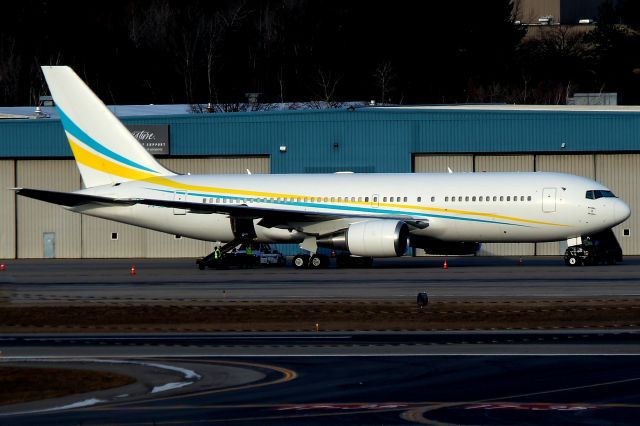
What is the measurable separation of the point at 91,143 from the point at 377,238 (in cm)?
1525

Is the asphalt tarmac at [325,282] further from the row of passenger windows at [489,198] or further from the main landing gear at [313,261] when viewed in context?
the row of passenger windows at [489,198]

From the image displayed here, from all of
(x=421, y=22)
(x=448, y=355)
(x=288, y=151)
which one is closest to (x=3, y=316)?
(x=448, y=355)

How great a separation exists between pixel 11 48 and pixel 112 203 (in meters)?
71.2

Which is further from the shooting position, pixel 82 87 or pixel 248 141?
pixel 248 141

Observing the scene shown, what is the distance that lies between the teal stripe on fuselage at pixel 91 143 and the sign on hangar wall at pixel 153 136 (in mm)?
12751

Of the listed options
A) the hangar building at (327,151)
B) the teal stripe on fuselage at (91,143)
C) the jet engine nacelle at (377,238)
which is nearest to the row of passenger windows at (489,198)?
the jet engine nacelle at (377,238)

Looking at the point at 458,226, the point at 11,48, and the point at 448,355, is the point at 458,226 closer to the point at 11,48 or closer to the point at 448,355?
the point at 448,355

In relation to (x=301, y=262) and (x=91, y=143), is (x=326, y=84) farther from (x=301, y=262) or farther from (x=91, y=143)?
(x=301, y=262)

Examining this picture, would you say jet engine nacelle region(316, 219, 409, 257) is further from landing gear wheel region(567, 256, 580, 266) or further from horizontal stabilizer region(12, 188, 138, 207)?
horizontal stabilizer region(12, 188, 138, 207)

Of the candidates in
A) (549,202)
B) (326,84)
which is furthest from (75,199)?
(326,84)

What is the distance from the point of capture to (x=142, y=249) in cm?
7369

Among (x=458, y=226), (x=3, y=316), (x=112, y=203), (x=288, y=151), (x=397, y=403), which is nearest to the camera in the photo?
(x=397, y=403)

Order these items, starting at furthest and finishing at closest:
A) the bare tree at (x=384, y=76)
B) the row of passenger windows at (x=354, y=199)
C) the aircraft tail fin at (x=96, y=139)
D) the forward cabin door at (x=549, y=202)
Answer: the bare tree at (x=384, y=76) < the aircraft tail fin at (x=96, y=139) < the row of passenger windows at (x=354, y=199) < the forward cabin door at (x=549, y=202)

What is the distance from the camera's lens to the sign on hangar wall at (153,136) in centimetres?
7231
